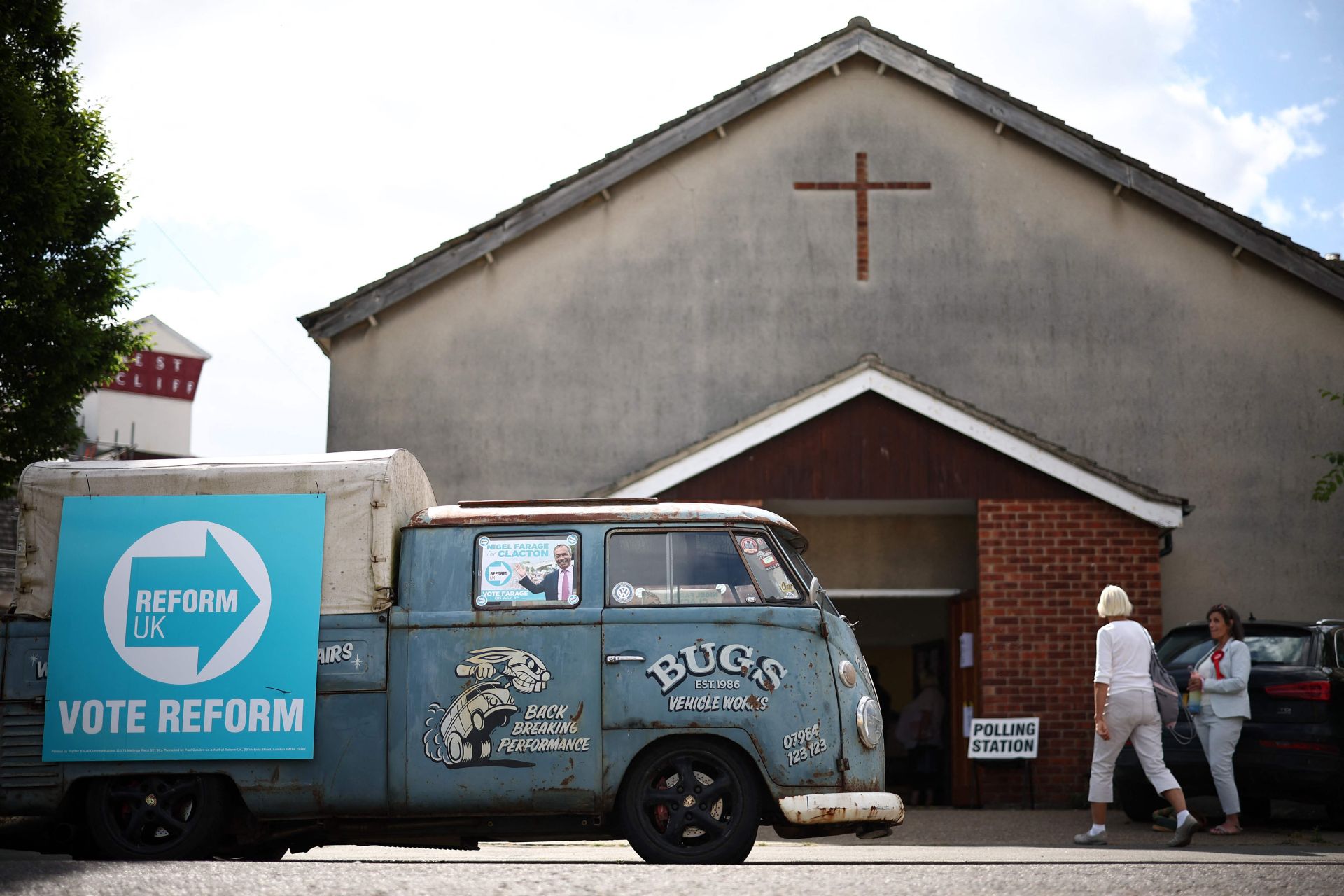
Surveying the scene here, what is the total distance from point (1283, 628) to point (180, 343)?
1678 inches

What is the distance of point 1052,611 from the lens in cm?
1419

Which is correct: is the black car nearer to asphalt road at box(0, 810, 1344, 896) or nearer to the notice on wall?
the notice on wall

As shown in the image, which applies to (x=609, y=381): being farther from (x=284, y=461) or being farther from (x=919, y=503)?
(x=284, y=461)

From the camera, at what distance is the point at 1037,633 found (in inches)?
559

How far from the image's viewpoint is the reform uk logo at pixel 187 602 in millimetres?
8312

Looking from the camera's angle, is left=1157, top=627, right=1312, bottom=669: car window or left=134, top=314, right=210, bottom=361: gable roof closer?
left=1157, top=627, right=1312, bottom=669: car window

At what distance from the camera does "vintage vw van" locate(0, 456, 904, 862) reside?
7961 mm

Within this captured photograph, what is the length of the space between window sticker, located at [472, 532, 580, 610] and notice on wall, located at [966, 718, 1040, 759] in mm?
7010

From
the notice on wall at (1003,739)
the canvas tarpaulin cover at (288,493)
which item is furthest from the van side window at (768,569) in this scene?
the notice on wall at (1003,739)

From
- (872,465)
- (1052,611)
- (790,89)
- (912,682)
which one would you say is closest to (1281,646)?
(1052,611)

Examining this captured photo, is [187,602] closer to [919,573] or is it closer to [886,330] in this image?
[919,573]

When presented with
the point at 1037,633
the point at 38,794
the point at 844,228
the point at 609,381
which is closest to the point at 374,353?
the point at 609,381

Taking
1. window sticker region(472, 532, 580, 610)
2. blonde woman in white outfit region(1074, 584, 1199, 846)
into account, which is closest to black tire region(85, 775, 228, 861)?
window sticker region(472, 532, 580, 610)

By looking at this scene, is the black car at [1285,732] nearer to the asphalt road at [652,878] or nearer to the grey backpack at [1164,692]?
the grey backpack at [1164,692]
